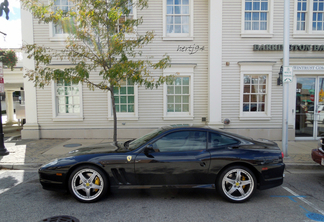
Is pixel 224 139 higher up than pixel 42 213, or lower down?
higher up

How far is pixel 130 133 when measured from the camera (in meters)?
9.41

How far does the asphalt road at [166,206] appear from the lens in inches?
133

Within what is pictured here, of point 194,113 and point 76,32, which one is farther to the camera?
point 194,113

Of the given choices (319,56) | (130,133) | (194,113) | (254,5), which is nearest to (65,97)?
(130,133)

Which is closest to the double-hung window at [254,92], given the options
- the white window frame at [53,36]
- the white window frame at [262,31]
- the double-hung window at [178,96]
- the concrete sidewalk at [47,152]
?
the white window frame at [262,31]

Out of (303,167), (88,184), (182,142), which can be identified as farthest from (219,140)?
(303,167)

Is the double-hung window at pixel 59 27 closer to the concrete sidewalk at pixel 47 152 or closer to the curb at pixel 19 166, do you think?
the concrete sidewalk at pixel 47 152

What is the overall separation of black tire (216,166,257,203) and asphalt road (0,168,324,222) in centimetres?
14

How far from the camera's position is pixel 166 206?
374 centimetres

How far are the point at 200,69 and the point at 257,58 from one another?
2493 millimetres

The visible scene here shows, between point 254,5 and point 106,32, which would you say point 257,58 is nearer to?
point 254,5

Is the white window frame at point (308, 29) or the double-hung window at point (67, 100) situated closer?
the white window frame at point (308, 29)

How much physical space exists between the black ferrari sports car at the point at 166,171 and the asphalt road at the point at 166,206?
0.27 meters

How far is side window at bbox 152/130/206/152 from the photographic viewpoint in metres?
3.96
